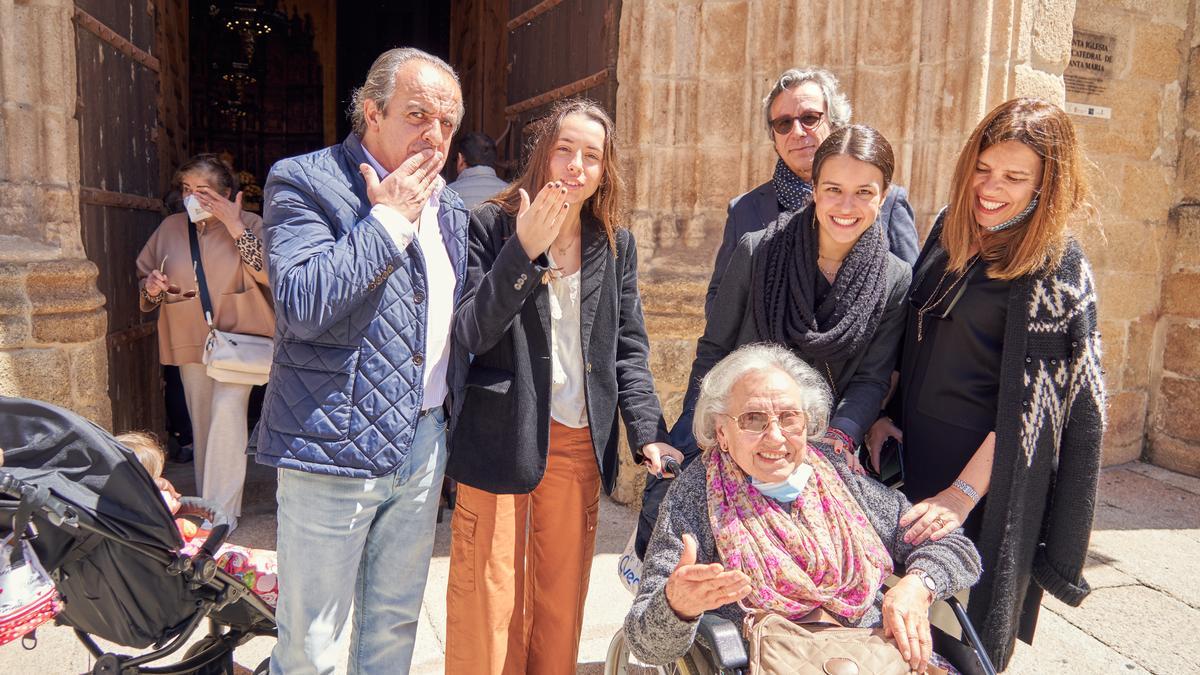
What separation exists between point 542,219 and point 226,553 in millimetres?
1335

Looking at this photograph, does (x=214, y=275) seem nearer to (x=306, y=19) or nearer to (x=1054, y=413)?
(x=1054, y=413)

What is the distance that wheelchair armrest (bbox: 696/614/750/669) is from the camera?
1724mm

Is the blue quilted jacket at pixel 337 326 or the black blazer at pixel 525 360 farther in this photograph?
the black blazer at pixel 525 360

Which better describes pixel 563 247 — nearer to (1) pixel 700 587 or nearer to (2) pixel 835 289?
(2) pixel 835 289

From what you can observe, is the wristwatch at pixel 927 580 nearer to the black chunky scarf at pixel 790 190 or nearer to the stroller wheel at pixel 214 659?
the black chunky scarf at pixel 790 190

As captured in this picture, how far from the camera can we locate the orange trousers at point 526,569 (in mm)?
2248

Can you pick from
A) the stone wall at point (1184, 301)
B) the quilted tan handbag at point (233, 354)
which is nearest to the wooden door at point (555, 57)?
the quilted tan handbag at point (233, 354)

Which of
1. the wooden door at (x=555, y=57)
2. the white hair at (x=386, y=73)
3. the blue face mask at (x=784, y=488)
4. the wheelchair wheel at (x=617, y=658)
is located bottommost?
the wheelchair wheel at (x=617, y=658)

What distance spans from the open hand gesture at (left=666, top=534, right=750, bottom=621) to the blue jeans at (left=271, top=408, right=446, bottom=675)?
2.43 ft

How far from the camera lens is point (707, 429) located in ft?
7.05

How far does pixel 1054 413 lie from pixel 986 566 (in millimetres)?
435

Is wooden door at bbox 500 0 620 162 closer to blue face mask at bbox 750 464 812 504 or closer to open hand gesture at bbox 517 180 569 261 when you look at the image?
open hand gesture at bbox 517 180 569 261

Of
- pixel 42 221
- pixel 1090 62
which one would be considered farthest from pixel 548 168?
pixel 1090 62

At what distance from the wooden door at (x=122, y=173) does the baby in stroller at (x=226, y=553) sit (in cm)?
177
